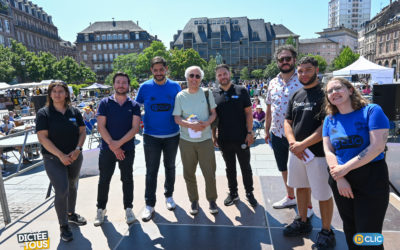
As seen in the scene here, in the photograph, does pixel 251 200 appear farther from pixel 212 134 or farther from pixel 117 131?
pixel 117 131

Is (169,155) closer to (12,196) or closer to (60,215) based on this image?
(60,215)

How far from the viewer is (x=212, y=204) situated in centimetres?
364

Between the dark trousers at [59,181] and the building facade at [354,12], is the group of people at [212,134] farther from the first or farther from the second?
the building facade at [354,12]

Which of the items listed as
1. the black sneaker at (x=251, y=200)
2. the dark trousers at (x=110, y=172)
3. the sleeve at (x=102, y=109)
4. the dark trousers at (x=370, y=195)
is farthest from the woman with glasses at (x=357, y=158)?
the sleeve at (x=102, y=109)

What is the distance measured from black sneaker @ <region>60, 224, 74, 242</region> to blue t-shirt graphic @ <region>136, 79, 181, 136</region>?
148 cm

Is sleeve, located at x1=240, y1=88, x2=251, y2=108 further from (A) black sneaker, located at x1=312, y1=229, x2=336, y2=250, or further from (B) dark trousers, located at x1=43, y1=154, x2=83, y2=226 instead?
(B) dark trousers, located at x1=43, y1=154, x2=83, y2=226

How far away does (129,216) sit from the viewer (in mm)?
3473

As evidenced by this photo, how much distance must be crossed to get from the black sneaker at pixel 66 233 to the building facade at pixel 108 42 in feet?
246

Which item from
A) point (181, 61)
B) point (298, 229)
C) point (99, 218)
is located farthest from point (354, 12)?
point (99, 218)

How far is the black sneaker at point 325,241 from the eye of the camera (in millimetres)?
2707

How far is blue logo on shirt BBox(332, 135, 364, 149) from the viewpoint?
2.03m

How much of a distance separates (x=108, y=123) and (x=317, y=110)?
2.43 metres

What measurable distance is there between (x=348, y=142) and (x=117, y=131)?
253cm

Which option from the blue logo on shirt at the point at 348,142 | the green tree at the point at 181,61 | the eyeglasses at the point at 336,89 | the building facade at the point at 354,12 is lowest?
the blue logo on shirt at the point at 348,142
